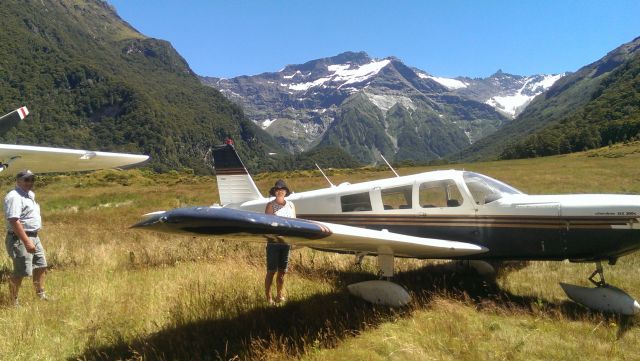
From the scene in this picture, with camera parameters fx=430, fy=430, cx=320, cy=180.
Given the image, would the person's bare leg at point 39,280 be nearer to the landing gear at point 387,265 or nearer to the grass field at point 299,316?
the grass field at point 299,316

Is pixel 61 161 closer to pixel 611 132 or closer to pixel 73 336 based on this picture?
pixel 73 336

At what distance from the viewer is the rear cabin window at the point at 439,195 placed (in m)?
7.10

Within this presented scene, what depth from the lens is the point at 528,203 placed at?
658 centimetres

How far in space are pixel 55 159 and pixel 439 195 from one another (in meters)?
9.33

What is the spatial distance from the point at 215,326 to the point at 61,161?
26.1 ft

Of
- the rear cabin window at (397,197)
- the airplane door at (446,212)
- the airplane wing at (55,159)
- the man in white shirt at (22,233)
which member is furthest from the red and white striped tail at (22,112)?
the airplane door at (446,212)

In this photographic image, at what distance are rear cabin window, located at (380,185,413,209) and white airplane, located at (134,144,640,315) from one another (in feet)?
0.06

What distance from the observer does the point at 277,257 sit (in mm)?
6426

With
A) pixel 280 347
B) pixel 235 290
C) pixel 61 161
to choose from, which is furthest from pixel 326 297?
pixel 61 161

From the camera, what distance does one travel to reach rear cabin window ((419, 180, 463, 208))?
7.10 metres

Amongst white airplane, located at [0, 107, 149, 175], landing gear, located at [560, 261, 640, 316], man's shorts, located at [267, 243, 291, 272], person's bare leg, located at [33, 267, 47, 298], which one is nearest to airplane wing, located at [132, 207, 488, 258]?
man's shorts, located at [267, 243, 291, 272]

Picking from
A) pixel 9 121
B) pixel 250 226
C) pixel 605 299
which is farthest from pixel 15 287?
pixel 605 299

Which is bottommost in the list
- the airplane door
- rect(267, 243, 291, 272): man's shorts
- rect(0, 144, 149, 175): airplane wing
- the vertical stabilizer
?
rect(267, 243, 291, 272): man's shorts

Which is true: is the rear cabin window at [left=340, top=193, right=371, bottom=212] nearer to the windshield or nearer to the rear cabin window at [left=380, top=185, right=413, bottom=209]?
the rear cabin window at [left=380, top=185, right=413, bottom=209]
